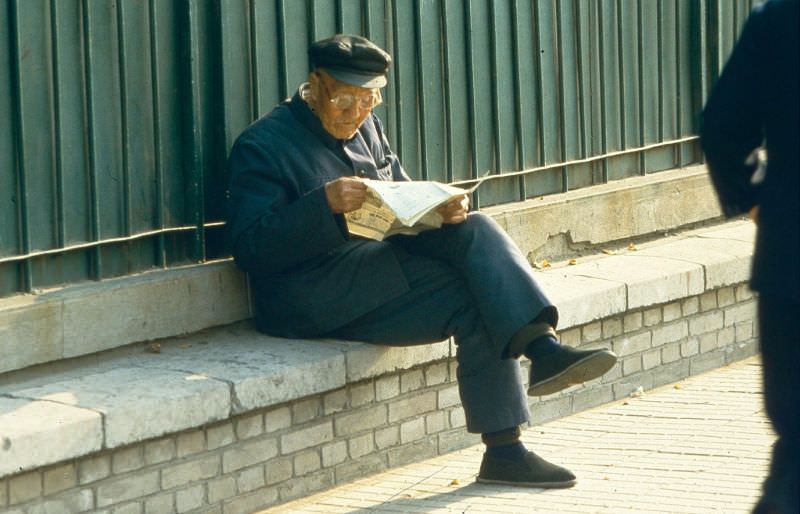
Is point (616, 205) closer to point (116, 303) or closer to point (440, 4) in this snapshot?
point (440, 4)

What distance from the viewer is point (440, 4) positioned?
697 centimetres

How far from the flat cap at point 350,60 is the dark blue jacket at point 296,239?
19cm

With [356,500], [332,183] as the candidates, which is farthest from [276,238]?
[356,500]

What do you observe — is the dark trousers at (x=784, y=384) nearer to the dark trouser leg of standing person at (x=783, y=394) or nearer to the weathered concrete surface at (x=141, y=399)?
the dark trouser leg of standing person at (x=783, y=394)

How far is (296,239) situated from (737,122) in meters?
2.14

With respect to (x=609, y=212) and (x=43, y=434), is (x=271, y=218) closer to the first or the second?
(x=43, y=434)

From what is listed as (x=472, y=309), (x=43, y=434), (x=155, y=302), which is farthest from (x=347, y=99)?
(x=43, y=434)

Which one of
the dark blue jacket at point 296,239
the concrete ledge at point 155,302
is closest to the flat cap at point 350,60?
the dark blue jacket at point 296,239

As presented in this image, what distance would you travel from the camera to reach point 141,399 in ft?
16.4

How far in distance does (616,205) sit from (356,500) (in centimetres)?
276

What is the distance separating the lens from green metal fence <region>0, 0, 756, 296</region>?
212 inches

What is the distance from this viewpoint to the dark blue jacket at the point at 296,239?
5.65 m

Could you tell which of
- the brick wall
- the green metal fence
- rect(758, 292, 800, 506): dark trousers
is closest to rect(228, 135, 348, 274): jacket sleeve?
the green metal fence

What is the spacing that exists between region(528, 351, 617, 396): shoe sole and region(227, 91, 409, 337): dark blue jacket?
2.06 feet
